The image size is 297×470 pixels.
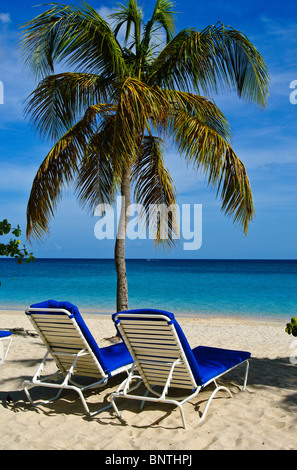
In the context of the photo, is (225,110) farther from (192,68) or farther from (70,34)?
(70,34)

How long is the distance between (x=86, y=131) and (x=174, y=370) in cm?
453

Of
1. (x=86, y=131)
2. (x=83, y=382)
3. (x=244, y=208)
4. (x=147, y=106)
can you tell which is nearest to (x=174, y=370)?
(x=83, y=382)

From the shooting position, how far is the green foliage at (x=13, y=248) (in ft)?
19.4

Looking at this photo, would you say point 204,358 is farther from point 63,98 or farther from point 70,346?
point 63,98

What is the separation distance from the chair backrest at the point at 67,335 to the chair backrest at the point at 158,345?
353 mm

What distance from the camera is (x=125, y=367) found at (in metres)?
4.12

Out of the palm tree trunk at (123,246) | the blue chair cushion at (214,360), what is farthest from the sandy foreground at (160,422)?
the palm tree trunk at (123,246)

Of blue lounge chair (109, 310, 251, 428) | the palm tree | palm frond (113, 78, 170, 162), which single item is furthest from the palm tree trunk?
blue lounge chair (109, 310, 251, 428)

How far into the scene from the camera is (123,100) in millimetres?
5863

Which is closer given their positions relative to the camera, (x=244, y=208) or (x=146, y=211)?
(x=244, y=208)

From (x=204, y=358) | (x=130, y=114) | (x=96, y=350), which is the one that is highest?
(x=130, y=114)

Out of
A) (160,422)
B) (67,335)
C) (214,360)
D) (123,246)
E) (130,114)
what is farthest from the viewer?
(123,246)

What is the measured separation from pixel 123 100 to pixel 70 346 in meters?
3.57

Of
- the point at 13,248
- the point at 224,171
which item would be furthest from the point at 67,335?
the point at 224,171
